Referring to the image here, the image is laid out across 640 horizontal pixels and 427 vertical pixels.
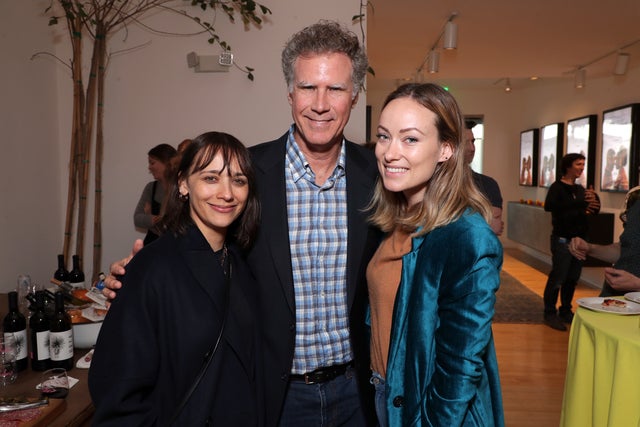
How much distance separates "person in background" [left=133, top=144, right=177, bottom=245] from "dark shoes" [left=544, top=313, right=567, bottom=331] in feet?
14.5

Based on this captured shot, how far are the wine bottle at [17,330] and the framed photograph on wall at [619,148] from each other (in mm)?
7508

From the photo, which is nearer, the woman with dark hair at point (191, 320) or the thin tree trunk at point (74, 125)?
the woman with dark hair at point (191, 320)

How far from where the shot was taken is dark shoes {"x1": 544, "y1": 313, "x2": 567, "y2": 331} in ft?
18.5

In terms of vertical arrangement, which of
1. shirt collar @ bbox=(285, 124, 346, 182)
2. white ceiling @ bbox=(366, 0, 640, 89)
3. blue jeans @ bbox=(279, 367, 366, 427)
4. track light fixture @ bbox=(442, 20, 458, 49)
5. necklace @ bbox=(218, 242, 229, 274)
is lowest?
blue jeans @ bbox=(279, 367, 366, 427)

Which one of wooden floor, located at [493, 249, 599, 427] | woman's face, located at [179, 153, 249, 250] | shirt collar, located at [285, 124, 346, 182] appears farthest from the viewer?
wooden floor, located at [493, 249, 599, 427]

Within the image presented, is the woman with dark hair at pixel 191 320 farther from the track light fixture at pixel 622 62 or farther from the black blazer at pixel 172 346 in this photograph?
the track light fixture at pixel 622 62

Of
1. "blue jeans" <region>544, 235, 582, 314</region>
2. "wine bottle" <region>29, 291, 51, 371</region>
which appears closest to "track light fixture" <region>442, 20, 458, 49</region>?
"blue jeans" <region>544, 235, 582, 314</region>

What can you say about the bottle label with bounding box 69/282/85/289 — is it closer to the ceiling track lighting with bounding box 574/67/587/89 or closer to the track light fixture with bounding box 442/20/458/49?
the track light fixture with bounding box 442/20/458/49

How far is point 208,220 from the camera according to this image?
1485mm

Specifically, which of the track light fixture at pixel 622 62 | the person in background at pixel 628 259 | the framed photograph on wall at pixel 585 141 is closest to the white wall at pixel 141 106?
the person in background at pixel 628 259

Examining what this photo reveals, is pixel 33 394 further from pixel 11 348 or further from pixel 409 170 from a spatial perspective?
pixel 409 170

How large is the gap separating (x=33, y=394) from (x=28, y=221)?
1.99 m

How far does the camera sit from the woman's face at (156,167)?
3288 mm

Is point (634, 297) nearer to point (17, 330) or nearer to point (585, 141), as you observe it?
point (17, 330)
